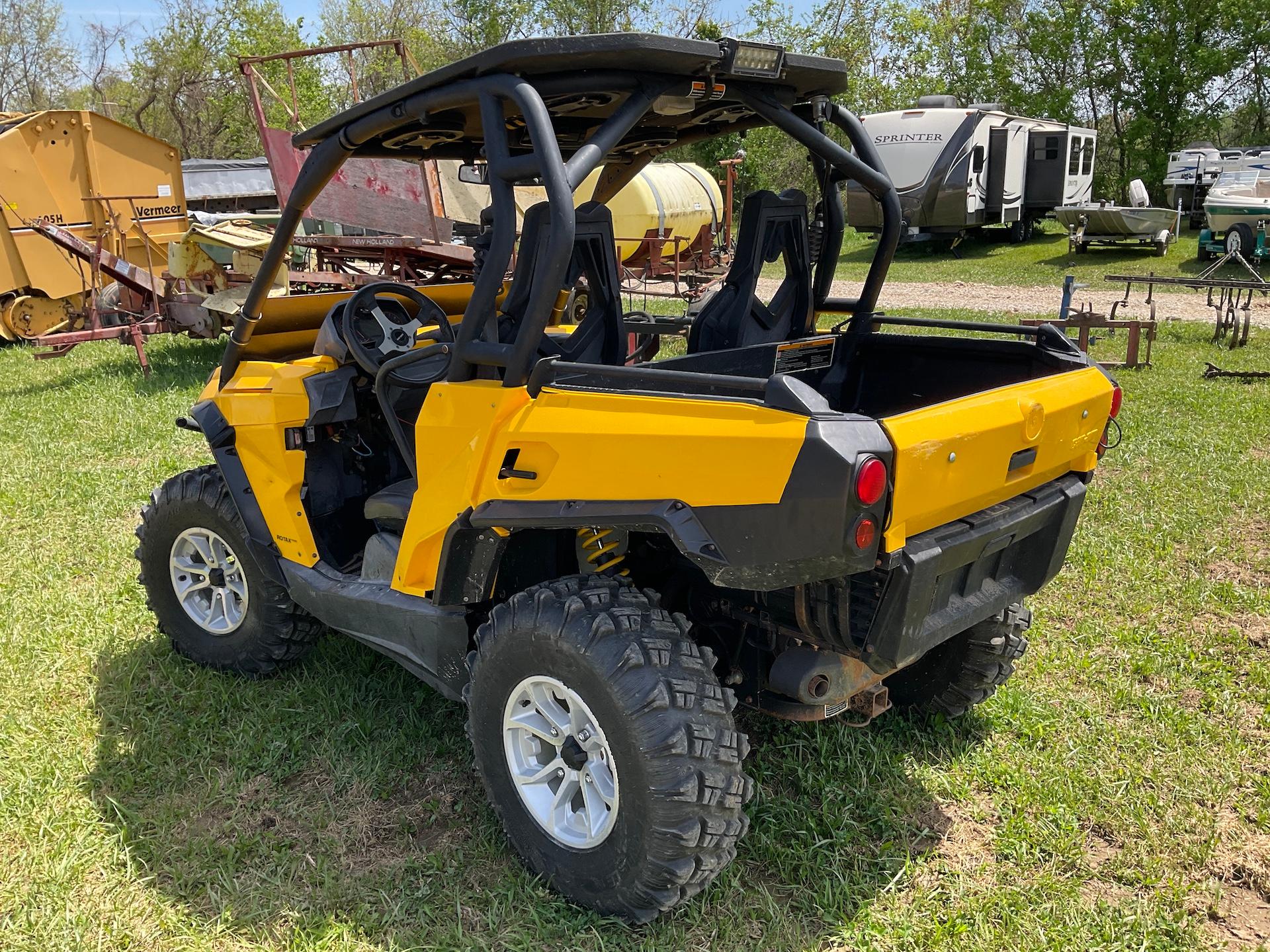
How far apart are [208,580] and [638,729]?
2.36 metres

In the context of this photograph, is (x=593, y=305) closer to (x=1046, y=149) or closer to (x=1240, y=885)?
(x=1240, y=885)

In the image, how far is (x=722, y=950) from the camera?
2.72 m

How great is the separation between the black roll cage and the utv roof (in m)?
0.01

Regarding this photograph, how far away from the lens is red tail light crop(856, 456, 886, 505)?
2178 mm

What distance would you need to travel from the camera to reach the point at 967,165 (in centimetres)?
2034

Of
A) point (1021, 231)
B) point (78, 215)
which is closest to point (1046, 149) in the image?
point (1021, 231)

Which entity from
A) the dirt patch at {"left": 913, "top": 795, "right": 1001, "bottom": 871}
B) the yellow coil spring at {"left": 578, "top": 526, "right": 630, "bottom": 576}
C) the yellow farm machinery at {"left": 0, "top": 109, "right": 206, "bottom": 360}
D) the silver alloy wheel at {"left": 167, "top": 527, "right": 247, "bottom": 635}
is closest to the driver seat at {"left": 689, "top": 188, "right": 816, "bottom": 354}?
the yellow coil spring at {"left": 578, "top": 526, "right": 630, "bottom": 576}

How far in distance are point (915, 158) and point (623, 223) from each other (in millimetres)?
7078

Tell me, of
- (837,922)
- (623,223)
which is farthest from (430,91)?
(623,223)

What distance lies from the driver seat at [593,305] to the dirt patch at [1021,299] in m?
10.3

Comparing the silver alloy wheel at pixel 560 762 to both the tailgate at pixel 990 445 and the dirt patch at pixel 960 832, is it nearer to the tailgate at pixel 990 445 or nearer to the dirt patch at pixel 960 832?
the tailgate at pixel 990 445

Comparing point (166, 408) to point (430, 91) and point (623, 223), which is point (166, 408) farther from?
point (623, 223)

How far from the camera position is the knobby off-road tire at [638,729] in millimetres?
2514

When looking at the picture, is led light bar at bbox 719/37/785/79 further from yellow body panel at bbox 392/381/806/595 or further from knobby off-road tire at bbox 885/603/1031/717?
knobby off-road tire at bbox 885/603/1031/717
